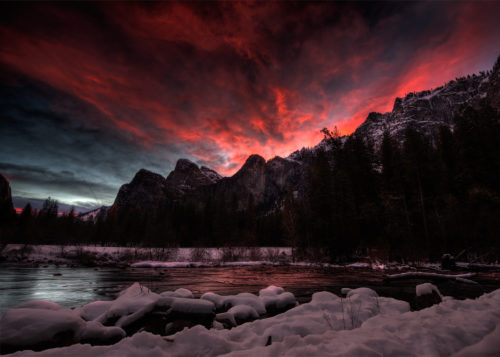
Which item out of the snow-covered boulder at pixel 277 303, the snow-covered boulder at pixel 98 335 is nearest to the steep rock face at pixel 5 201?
the snow-covered boulder at pixel 98 335

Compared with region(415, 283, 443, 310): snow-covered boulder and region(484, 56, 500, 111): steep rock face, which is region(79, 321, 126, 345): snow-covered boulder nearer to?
region(415, 283, 443, 310): snow-covered boulder

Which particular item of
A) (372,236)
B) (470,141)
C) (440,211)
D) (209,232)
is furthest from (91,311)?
(209,232)

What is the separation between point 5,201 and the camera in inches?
2726

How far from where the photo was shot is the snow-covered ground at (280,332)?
2424 millimetres

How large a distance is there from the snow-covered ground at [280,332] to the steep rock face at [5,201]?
95.3 metres

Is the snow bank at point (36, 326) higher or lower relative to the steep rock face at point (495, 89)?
lower

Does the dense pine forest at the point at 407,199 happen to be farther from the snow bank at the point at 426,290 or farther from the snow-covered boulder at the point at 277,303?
the snow-covered boulder at the point at 277,303

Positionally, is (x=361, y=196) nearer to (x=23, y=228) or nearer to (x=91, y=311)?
(x=91, y=311)

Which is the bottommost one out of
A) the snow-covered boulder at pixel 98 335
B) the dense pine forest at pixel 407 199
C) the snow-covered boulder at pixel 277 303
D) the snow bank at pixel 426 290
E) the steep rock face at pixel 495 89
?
the snow-covered boulder at pixel 277 303

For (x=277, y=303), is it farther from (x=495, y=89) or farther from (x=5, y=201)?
(x=495, y=89)

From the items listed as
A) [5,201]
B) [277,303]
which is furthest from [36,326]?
[5,201]

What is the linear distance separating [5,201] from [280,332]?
10223cm

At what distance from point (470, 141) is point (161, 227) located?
53029 mm

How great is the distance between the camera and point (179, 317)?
476 cm
